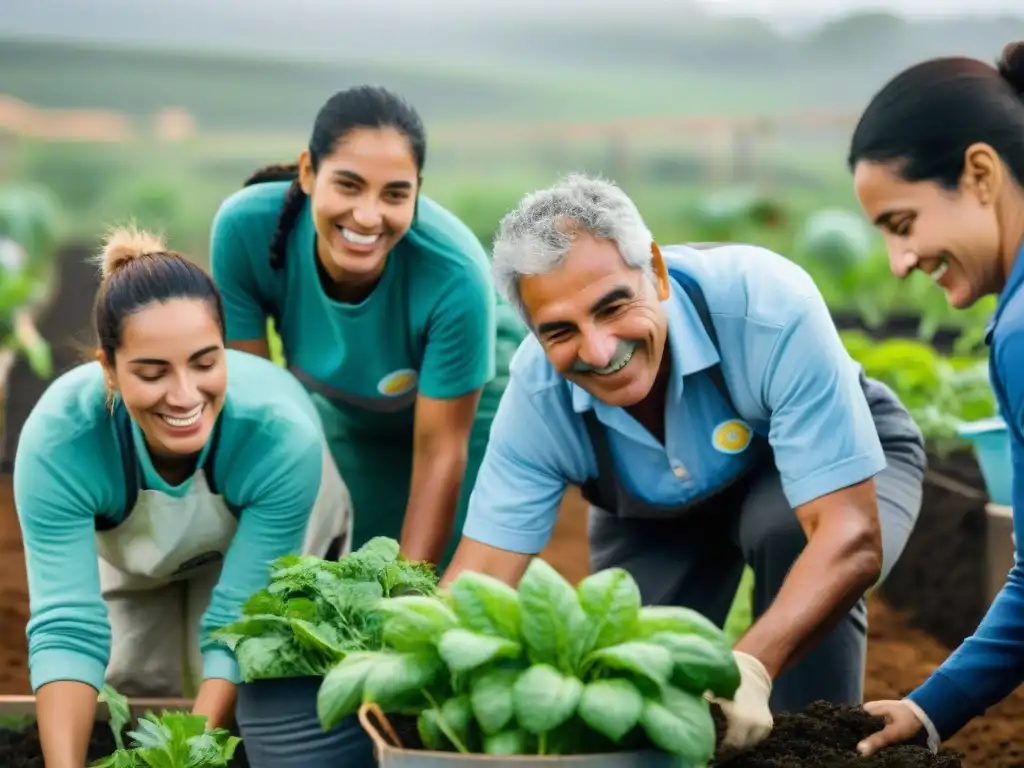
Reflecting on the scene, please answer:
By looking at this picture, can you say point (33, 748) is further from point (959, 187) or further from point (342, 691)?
point (959, 187)

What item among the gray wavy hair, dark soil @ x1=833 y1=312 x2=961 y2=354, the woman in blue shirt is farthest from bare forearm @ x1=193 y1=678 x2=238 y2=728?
dark soil @ x1=833 y1=312 x2=961 y2=354

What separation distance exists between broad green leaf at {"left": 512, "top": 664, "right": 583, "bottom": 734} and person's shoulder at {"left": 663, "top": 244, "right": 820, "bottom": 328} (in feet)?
3.20

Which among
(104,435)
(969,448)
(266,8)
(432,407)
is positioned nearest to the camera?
(104,435)

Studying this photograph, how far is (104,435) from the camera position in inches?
105

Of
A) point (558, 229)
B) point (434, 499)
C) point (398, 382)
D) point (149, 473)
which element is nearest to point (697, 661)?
point (558, 229)

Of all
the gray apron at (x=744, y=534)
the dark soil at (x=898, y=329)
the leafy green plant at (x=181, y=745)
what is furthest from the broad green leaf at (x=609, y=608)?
the dark soil at (x=898, y=329)

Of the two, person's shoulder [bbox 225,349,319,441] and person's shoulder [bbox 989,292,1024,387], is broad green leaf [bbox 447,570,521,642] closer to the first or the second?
person's shoulder [bbox 989,292,1024,387]

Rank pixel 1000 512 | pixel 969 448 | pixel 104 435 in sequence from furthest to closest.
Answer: pixel 969 448 → pixel 1000 512 → pixel 104 435

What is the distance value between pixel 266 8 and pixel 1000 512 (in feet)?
16.3

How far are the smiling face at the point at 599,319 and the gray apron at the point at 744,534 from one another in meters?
0.18

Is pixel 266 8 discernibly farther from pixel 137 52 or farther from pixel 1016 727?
pixel 1016 727

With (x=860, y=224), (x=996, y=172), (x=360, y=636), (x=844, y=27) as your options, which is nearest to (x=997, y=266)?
(x=996, y=172)

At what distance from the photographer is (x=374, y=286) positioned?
3.16 meters

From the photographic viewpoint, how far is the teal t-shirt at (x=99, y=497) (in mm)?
2598
